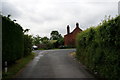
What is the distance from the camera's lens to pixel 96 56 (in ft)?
30.6

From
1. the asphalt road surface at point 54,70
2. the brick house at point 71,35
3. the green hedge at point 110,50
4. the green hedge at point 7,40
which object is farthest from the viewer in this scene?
the brick house at point 71,35

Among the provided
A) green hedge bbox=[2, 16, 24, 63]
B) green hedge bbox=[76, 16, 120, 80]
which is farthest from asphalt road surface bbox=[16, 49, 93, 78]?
green hedge bbox=[76, 16, 120, 80]

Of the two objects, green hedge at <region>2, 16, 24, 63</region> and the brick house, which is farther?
the brick house

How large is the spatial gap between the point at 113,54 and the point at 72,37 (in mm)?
46536

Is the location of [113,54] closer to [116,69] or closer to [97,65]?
[116,69]

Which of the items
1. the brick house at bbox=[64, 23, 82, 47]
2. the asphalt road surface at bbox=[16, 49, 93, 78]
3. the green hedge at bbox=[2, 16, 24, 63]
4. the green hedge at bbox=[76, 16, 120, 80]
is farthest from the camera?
the brick house at bbox=[64, 23, 82, 47]

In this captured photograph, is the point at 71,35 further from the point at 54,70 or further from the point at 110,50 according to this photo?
the point at 110,50

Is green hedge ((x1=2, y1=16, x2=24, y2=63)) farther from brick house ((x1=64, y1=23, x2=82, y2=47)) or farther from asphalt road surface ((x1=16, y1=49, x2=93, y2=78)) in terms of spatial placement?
brick house ((x1=64, y1=23, x2=82, y2=47))

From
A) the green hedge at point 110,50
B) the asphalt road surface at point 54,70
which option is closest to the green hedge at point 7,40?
the asphalt road surface at point 54,70

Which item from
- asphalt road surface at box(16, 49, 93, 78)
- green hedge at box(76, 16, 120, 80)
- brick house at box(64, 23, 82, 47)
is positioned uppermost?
brick house at box(64, 23, 82, 47)

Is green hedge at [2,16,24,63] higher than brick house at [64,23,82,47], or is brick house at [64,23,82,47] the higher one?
brick house at [64,23,82,47]

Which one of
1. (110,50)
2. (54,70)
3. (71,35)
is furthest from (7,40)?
(71,35)

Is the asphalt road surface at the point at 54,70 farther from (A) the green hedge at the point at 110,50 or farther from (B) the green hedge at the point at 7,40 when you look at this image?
(A) the green hedge at the point at 110,50

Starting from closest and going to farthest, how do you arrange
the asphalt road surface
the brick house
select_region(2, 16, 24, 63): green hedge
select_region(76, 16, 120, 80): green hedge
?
1. select_region(76, 16, 120, 80): green hedge
2. the asphalt road surface
3. select_region(2, 16, 24, 63): green hedge
4. the brick house
